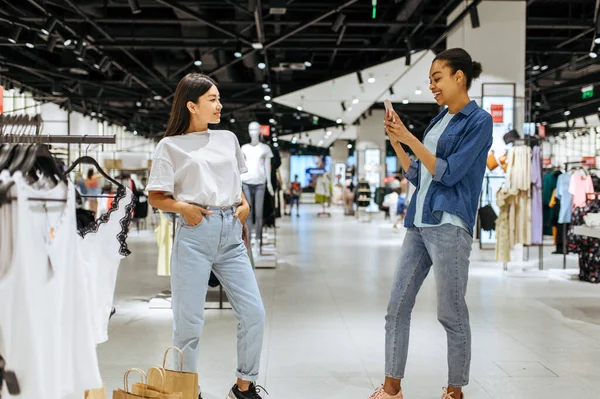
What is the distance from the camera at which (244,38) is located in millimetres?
12117

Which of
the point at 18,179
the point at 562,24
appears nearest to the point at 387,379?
the point at 18,179

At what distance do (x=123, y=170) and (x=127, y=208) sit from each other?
16.9 metres

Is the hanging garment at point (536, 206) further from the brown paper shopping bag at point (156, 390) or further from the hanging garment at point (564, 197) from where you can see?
the brown paper shopping bag at point (156, 390)

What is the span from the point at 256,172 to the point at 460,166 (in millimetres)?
5727

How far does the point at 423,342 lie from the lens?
15.1 feet

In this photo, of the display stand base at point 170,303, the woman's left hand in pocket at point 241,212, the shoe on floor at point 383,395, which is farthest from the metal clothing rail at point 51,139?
the display stand base at point 170,303

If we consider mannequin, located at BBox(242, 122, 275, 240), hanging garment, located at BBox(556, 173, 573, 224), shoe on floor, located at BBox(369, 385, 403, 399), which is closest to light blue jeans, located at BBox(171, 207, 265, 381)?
shoe on floor, located at BBox(369, 385, 403, 399)

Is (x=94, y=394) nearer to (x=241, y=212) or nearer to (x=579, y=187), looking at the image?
(x=241, y=212)

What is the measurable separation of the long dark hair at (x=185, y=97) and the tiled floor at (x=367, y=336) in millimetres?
1356

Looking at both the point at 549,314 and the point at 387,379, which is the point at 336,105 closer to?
the point at 549,314

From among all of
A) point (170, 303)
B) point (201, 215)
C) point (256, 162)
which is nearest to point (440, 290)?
point (201, 215)

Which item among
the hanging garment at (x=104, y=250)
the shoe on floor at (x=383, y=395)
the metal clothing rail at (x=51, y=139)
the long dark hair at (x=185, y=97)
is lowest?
the shoe on floor at (x=383, y=395)

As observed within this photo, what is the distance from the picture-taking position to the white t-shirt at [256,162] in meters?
8.45

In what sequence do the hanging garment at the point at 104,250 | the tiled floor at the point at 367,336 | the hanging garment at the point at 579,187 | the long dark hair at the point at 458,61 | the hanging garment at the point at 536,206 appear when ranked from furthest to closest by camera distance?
the hanging garment at the point at 579,187 < the hanging garment at the point at 536,206 < the tiled floor at the point at 367,336 < the long dark hair at the point at 458,61 < the hanging garment at the point at 104,250
